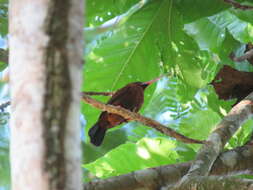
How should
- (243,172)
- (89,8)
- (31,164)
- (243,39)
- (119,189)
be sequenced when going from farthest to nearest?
(243,39) → (89,8) → (243,172) → (119,189) → (31,164)

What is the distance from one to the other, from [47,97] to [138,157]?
2022mm

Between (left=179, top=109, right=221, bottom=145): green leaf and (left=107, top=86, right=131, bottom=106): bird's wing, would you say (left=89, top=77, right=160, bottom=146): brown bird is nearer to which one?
(left=107, top=86, right=131, bottom=106): bird's wing

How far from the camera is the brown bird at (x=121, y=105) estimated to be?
2.92 m

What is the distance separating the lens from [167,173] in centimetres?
189

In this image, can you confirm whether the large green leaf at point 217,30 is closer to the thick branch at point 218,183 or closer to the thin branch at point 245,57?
the thin branch at point 245,57

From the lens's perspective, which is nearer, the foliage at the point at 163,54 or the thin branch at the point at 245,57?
the thin branch at the point at 245,57

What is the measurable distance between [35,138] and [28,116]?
38 millimetres

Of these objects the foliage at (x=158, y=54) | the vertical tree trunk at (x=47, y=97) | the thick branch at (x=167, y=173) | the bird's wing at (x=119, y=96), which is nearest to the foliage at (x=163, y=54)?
the foliage at (x=158, y=54)

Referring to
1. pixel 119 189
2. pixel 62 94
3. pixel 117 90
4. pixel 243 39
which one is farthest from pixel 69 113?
pixel 243 39

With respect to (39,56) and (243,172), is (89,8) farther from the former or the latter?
(39,56)

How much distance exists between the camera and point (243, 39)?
357cm

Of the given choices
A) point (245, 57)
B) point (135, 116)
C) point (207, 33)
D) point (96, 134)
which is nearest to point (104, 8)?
point (96, 134)

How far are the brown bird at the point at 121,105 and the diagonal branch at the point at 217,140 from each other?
0.87 m

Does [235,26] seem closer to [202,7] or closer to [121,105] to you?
[202,7]
